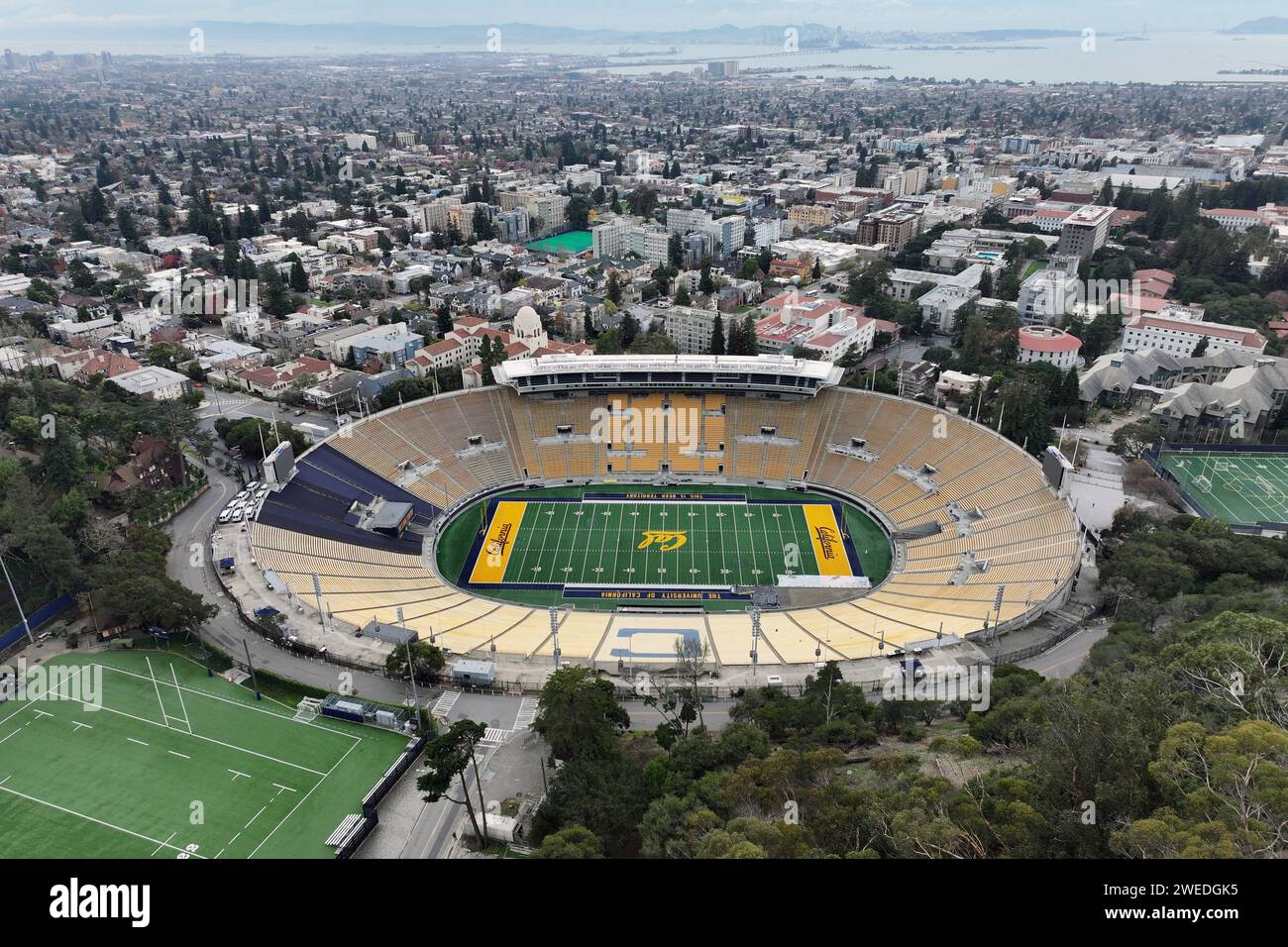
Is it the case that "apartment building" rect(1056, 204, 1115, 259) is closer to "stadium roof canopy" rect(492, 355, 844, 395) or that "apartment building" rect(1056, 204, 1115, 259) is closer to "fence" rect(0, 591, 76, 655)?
"stadium roof canopy" rect(492, 355, 844, 395)

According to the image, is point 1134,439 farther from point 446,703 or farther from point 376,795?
point 376,795

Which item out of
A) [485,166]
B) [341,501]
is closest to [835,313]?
[341,501]

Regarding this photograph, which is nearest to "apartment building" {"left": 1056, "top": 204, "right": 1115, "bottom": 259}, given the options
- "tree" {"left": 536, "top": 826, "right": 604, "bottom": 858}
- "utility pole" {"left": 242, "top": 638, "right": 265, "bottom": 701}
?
"utility pole" {"left": 242, "top": 638, "right": 265, "bottom": 701}

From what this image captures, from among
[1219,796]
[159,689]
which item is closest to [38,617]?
[159,689]

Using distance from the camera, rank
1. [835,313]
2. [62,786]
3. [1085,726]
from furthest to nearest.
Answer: [835,313], [62,786], [1085,726]

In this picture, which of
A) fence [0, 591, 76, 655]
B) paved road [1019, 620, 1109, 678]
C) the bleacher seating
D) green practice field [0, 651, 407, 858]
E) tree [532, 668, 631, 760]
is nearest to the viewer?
green practice field [0, 651, 407, 858]

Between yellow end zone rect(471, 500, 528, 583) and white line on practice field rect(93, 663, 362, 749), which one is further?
yellow end zone rect(471, 500, 528, 583)
